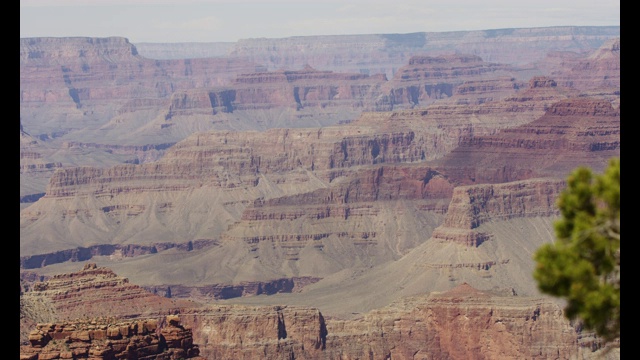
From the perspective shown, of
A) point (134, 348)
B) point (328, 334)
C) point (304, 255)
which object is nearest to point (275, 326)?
point (328, 334)

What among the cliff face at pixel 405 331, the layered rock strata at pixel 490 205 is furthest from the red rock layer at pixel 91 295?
the layered rock strata at pixel 490 205

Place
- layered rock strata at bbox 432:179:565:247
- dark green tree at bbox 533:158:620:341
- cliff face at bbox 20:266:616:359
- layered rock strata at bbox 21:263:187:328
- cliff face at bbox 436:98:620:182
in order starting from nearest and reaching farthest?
dark green tree at bbox 533:158:620:341 < layered rock strata at bbox 21:263:187:328 < cliff face at bbox 20:266:616:359 < layered rock strata at bbox 432:179:565:247 < cliff face at bbox 436:98:620:182

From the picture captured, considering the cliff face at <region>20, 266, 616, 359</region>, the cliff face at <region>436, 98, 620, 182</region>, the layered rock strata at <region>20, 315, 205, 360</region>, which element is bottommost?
the cliff face at <region>20, 266, 616, 359</region>

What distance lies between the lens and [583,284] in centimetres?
2039

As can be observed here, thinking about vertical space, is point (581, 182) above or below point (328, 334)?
above

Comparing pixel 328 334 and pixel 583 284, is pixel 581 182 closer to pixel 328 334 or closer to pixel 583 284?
pixel 583 284

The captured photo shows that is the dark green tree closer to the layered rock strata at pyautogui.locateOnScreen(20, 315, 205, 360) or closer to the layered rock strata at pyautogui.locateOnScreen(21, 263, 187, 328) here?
the layered rock strata at pyautogui.locateOnScreen(20, 315, 205, 360)

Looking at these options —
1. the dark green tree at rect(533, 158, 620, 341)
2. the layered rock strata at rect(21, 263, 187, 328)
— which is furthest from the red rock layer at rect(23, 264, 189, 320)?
the dark green tree at rect(533, 158, 620, 341)

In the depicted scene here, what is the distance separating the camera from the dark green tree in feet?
66.9

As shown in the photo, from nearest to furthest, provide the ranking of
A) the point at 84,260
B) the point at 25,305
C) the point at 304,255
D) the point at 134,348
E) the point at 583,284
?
1. the point at 583,284
2. the point at 134,348
3. the point at 25,305
4. the point at 304,255
5. the point at 84,260

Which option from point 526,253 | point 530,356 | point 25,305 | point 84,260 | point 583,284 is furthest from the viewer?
point 84,260

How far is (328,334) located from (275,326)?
4.00 metres
